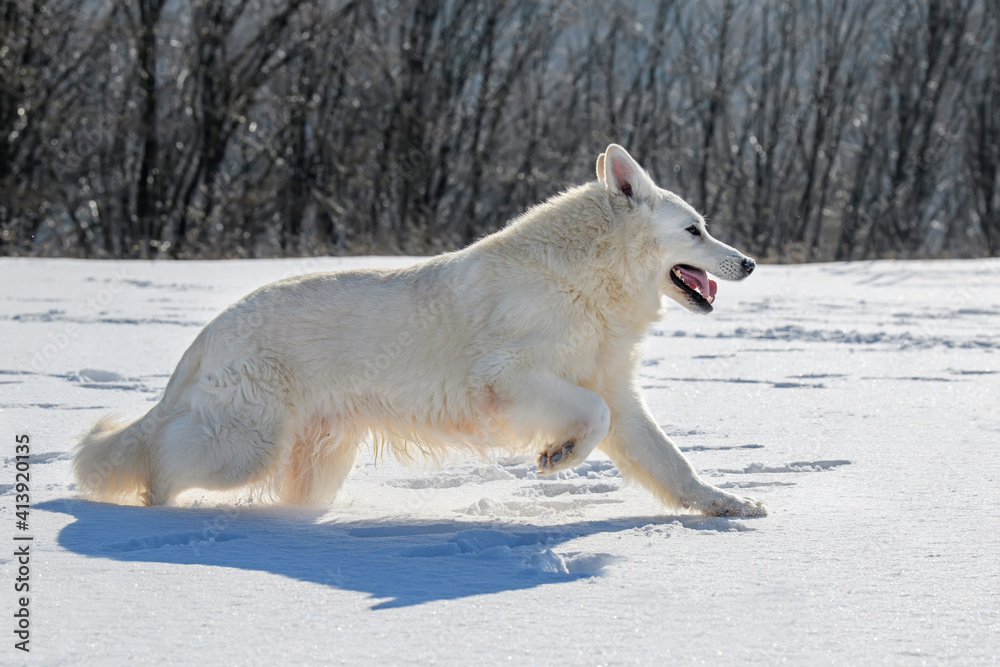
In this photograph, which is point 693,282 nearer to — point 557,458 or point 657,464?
point 657,464

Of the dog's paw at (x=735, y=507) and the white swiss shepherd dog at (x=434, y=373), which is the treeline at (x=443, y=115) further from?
the dog's paw at (x=735, y=507)

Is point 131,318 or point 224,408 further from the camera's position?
point 131,318

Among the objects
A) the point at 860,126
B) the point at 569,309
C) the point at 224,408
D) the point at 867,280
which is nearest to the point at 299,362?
the point at 224,408

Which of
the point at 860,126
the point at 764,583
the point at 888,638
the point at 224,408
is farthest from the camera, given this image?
the point at 860,126

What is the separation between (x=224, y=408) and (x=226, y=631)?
1839 mm

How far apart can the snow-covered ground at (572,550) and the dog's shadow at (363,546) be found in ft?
0.04

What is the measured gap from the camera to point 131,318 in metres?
8.95

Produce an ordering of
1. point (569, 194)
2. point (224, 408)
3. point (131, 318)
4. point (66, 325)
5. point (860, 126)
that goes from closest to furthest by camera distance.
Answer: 1. point (224, 408)
2. point (569, 194)
3. point (66, 325)
4. point (131, 318)
5. point (860, 126)

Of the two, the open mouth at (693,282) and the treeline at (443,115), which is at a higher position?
the treeline at (443,115)

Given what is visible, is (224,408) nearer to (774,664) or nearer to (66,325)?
(774,664)

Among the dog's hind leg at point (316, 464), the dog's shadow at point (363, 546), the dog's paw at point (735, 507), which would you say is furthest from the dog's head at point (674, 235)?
the dog's hind leg at point (316, 464)

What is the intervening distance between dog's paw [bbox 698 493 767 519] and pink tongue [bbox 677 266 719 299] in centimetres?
118

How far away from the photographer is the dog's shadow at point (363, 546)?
2680 mm

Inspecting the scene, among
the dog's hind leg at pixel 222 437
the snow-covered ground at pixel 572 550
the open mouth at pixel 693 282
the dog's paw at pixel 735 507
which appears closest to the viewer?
the snow-covered ground at pixel 572 550
